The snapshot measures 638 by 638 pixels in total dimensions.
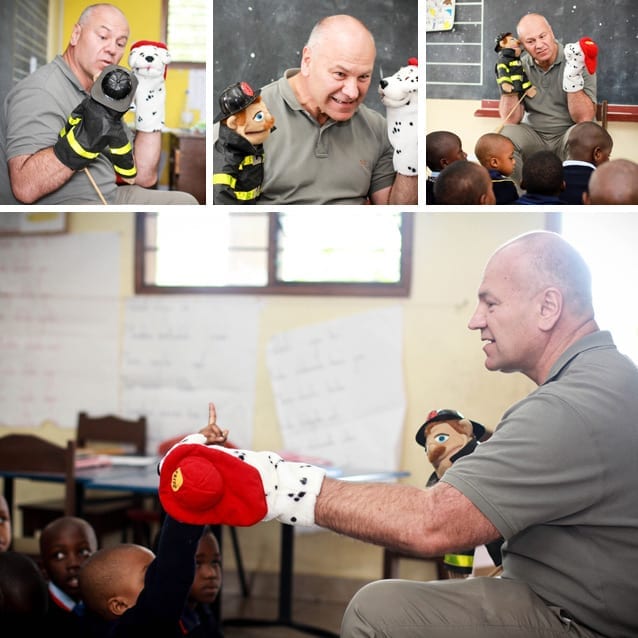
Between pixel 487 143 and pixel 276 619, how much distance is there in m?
2.24

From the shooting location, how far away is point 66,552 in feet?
9.90

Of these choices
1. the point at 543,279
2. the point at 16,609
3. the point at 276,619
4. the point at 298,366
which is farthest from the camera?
the point at 298,366

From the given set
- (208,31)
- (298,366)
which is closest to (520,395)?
(298,366)

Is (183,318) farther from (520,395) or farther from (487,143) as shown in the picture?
(487,143)

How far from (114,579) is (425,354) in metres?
2.21

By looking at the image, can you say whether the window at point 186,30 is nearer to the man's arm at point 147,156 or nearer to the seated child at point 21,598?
the man's arm at point 147,156

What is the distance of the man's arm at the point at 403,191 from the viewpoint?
317 centimetres

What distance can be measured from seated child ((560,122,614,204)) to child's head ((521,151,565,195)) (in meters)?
0.03

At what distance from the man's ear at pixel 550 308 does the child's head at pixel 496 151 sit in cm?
111

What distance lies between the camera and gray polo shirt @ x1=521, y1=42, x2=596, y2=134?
312 cm

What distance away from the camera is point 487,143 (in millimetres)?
3119

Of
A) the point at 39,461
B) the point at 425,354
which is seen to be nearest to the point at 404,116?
the point at 425,354

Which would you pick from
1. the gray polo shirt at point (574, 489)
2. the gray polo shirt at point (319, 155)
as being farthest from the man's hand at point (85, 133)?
the gray polo shirt at point (574, 489)

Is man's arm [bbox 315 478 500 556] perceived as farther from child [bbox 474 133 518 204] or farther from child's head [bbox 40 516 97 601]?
child [bbox 474 133 518 204]
